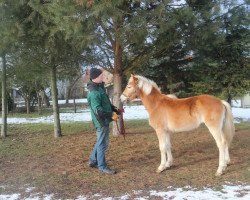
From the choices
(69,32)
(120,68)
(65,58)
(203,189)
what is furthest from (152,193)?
(65,58)

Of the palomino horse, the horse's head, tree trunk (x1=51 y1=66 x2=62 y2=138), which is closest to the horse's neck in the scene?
the palomino horse

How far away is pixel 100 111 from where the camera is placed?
720 centimetres

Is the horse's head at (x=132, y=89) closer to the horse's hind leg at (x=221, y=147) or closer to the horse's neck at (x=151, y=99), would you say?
the horse's neck at (x=151, y=99)

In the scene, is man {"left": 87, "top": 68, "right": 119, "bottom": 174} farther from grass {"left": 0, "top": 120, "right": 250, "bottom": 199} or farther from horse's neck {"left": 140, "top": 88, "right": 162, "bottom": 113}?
horse's neck {"left": 140, "top": 88, "right": 162, "bottom": 113}

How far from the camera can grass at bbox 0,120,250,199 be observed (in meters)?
6.54

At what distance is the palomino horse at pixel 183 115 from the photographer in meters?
7.07

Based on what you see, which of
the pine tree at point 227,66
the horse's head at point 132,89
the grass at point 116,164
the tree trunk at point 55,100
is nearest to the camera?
the grass at point 116,164

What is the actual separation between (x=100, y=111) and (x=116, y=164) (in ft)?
4.77

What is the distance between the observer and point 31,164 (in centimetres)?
838

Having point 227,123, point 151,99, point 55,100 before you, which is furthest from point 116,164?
point 55,100

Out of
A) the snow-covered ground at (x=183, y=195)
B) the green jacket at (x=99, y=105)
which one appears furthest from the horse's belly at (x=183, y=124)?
the snow-covered ground at (x=183, y=195)

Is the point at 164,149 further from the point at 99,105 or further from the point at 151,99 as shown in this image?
the point at 99,105

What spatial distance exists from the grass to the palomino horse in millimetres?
406

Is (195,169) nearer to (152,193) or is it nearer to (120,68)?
(152,193)
